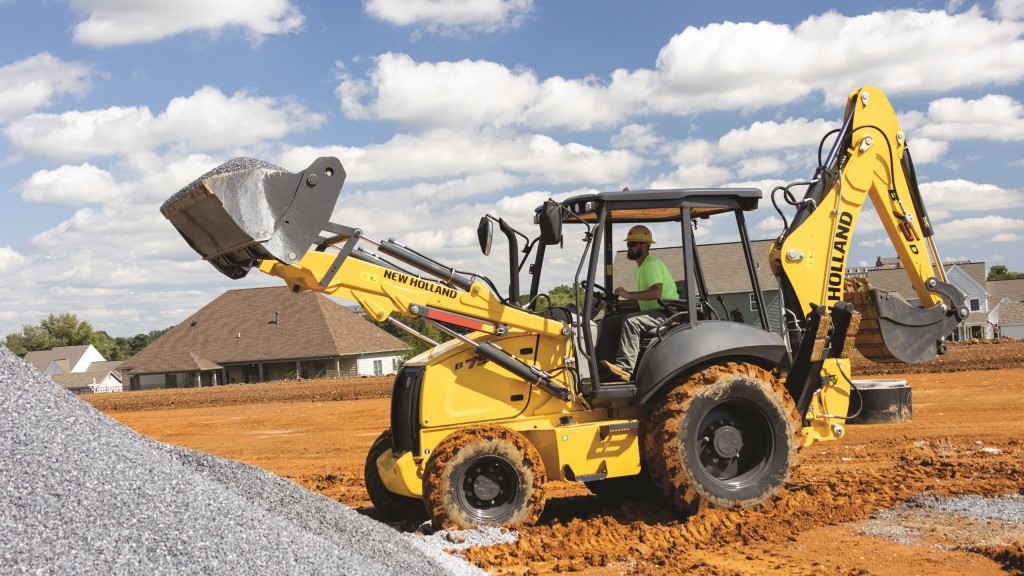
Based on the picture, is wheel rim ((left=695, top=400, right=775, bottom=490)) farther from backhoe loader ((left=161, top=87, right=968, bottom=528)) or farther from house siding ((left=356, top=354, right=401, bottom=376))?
house siding ((left=356, top=354, right=401, bottom=376))

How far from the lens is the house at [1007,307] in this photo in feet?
203

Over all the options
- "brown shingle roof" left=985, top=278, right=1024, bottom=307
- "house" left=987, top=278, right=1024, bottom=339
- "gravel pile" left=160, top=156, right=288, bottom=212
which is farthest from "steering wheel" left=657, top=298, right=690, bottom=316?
"brown shingle roof" left=985, top=278, right=1024, bottom=307

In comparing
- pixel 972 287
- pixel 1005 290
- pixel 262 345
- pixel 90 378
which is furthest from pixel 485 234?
pixel 90 378

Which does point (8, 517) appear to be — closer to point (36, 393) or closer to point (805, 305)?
point (36, 393)

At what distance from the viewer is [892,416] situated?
835 centimetres

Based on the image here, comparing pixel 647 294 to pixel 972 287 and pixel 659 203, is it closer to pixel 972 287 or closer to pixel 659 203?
pixel 659 203

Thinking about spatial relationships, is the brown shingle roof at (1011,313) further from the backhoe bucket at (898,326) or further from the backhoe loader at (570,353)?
the backhoe loader at (570,353)

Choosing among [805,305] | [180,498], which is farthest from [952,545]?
[180,498]

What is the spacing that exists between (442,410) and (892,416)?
4063 millimetres

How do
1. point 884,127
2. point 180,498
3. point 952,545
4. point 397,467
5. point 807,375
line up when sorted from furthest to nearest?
point 884,127, point 807,375, point 397,467, point 952,545, point 180,498

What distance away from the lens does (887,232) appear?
8.93 meters

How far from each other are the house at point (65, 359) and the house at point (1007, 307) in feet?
236

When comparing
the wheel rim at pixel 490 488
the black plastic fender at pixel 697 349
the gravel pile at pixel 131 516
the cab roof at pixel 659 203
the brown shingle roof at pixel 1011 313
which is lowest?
the brown shingle roof at pixel 1011 313

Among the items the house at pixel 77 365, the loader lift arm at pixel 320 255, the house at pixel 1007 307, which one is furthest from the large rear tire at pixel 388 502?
the house at pixel 77 365
